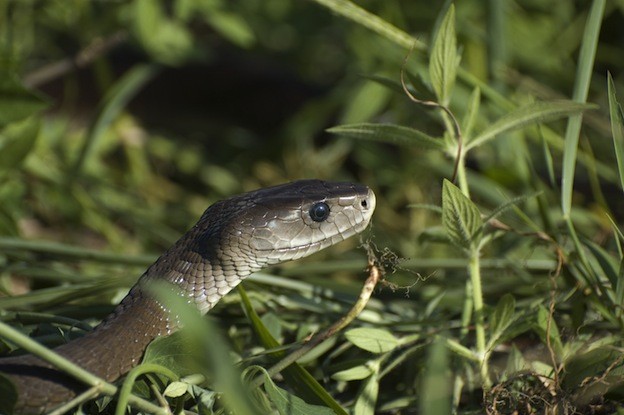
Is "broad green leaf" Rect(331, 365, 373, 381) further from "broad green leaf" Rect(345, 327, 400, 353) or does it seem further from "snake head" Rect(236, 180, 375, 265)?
"snake head" Rect(236, 180, 375, 265)

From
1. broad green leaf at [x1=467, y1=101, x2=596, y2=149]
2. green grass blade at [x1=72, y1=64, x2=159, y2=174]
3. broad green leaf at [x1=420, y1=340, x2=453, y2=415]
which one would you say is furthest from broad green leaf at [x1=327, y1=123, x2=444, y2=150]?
green grass blade at [x1=72, y1=64, x2=159, y2=174]

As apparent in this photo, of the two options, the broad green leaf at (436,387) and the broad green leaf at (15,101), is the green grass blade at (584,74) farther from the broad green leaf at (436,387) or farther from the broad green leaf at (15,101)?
the broad green leaf at (15,101)

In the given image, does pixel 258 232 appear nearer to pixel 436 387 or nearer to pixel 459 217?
pixel 459 217

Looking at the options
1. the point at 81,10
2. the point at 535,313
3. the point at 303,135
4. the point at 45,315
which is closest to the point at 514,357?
the point at 535,313

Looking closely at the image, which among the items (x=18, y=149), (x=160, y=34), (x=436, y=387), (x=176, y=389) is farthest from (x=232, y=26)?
(x=436, y=387)

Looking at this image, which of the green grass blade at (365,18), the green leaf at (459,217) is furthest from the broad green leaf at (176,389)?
the green grass blade at (365,18)

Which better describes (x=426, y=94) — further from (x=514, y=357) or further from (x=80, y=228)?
(x=80, y=228)
